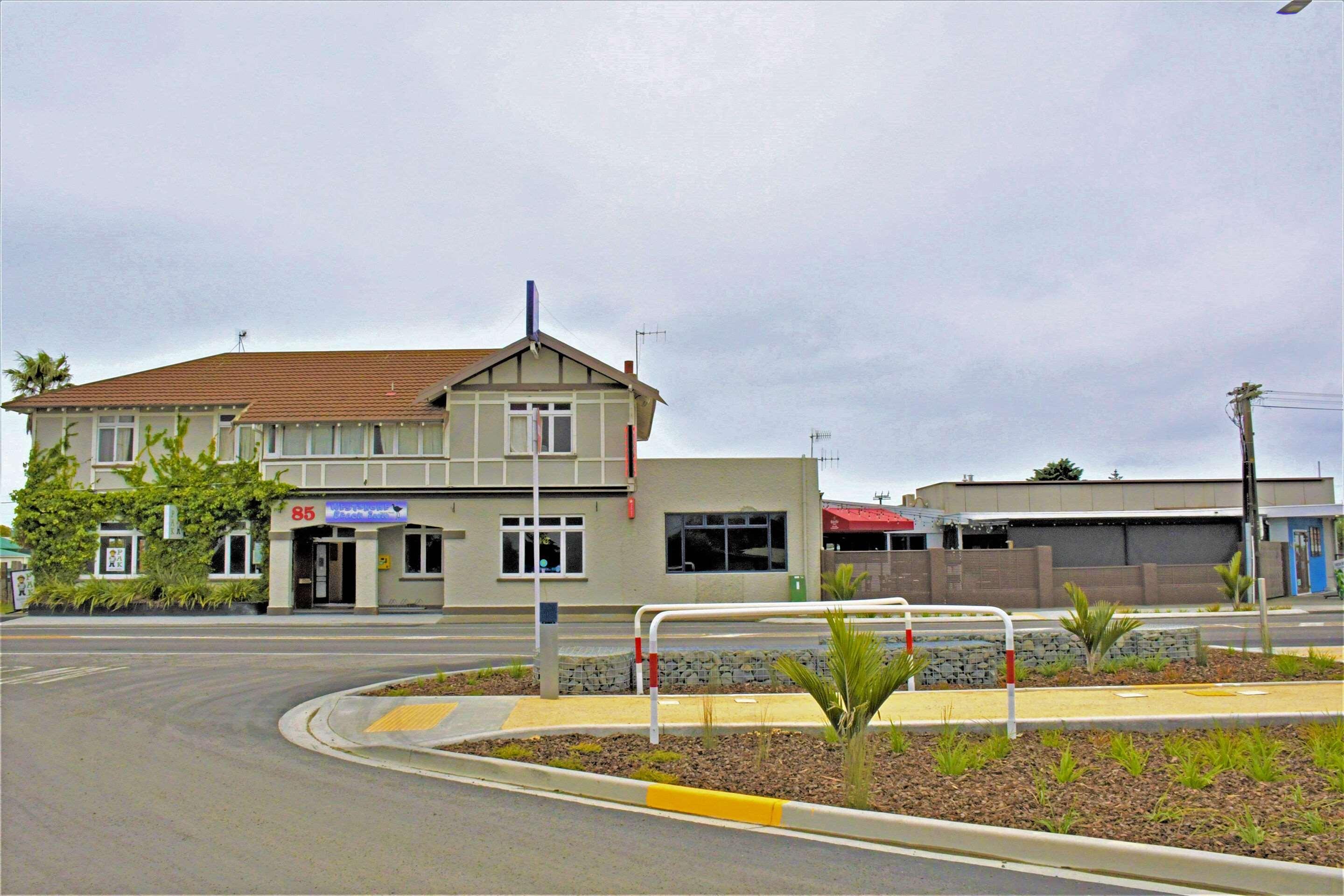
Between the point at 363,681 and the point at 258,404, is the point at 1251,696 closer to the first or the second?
the point at 363,681

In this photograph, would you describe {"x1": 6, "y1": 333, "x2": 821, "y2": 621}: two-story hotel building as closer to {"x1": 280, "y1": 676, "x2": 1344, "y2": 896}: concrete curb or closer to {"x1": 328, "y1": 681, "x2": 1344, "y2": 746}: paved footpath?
{"x1": 328, "y1": 681, "x2": 1344, "y2": 746}: paved footpath

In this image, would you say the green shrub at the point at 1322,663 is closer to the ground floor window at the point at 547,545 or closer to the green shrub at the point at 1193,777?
the green shrub at the point at 1193,777

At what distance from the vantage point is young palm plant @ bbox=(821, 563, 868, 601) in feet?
101

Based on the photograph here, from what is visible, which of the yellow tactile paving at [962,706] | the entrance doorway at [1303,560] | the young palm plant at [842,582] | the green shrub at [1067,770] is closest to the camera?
the green shrub at [1067,770]

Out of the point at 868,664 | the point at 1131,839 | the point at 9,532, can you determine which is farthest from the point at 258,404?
the point at 1131,839

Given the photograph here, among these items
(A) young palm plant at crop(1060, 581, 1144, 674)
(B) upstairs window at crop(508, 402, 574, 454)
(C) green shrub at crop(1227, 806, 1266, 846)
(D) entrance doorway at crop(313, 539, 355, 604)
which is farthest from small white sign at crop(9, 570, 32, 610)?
(C) green shrub at crop(1227, 806, 1266, 846)

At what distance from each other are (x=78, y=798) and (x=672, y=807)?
4.82 metres

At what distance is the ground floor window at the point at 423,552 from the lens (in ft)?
108

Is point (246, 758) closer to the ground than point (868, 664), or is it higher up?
closer to the ground

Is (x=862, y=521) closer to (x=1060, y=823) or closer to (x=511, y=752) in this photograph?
(x=511, y=752)

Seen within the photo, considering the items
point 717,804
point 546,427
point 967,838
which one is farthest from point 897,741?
point 546,427

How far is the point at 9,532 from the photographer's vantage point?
43500 millimetres

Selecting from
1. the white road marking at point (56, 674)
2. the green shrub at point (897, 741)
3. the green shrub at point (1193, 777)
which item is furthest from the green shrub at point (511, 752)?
the white road marking at point (56, 674)

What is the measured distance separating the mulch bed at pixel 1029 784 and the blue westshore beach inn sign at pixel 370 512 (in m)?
21.9
